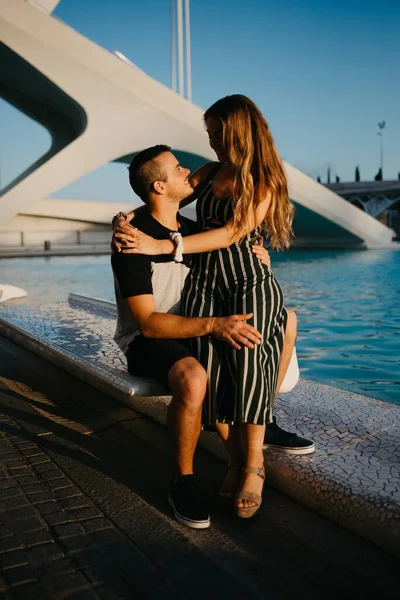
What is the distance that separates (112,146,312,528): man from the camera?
1884 mm

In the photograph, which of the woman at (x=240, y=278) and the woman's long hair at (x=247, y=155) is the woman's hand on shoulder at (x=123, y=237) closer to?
the woman at (x=240, y=278)

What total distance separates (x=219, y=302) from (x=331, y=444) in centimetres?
66

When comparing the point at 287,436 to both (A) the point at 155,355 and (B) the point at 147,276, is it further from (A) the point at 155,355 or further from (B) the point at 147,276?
(B) the point at 147,276

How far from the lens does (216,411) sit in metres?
1.96

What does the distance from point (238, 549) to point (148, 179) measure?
4.10 ft

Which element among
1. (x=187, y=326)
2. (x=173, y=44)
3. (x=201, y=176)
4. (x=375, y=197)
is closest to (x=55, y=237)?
(x=173, y=44)

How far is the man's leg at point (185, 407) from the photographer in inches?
73.8

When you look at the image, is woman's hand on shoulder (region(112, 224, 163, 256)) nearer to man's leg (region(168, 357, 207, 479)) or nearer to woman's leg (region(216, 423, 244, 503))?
man's leg (region(168, 357, 207, 479))

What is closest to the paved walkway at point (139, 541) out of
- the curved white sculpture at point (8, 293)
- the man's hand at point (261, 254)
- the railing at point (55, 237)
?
the man's hand at point (261, 254)

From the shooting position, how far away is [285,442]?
2127mm

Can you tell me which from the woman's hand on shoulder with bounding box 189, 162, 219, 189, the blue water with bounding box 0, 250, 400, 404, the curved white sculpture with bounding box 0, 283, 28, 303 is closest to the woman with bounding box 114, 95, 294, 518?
the woman's hand on shoulder with bounding box 189, 162, 219, 189

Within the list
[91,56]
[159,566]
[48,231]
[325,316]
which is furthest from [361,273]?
[48,231]

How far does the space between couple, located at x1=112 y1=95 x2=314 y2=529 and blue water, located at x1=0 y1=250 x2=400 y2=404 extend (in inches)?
112

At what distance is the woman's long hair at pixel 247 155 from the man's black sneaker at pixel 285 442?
73 cm
